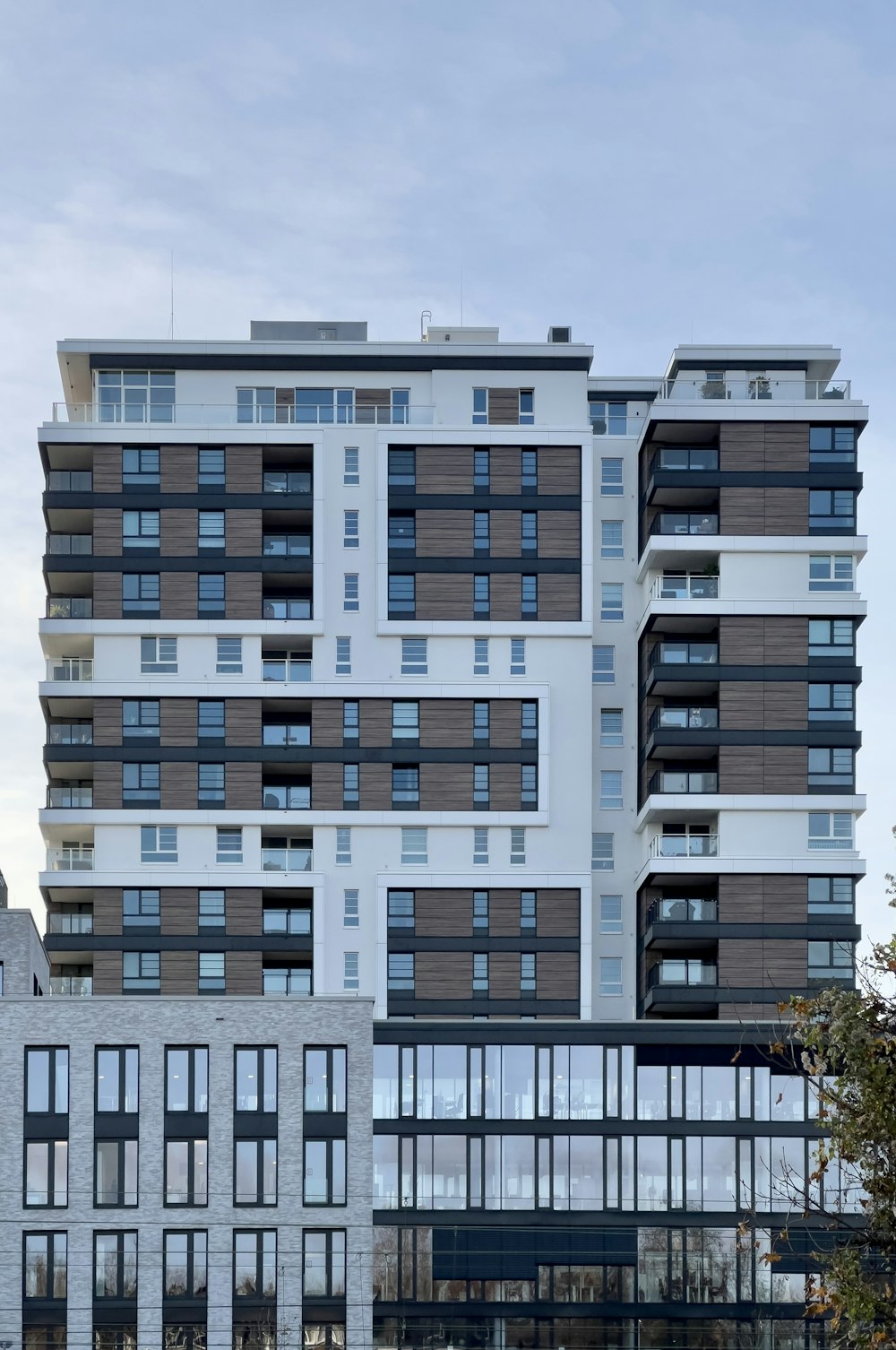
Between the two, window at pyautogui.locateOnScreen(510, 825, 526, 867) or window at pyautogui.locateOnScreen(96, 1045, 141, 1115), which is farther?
window at pyautogui.locateOnScreen(510, 825, 526, 867)

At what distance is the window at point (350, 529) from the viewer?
10056 cm

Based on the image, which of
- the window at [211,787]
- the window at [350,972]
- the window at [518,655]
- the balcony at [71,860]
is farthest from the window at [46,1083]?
the window at [518,655]

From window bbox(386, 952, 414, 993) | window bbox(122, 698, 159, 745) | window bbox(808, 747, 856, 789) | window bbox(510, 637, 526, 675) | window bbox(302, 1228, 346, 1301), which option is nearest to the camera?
window bbox(302, 1228, 346, 1301)

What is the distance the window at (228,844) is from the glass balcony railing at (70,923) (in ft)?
22.1

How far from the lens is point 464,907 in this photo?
9788 cm

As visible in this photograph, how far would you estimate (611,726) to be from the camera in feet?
340

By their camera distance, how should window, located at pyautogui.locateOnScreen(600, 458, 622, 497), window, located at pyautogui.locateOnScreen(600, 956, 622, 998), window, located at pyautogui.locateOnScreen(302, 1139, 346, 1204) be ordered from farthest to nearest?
window, located at pyautogui.locateOnScreen(600, 458, 622, 497)
window, located at pyautogui.locateOnScreen(600, 956, 622, 998)
window, located at pyautogui.locateOnScreen(302, 1139, 346, 1204)

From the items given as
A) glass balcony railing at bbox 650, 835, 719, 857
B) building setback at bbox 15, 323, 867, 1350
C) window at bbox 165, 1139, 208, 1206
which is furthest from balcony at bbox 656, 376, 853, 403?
window at bbox 165, 1139, 208, 1206

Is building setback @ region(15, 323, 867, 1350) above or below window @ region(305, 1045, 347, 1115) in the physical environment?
above

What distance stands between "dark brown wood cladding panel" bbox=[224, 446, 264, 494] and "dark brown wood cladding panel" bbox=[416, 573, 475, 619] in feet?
30.0

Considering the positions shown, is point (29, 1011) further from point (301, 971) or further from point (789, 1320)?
point (789, 1320)

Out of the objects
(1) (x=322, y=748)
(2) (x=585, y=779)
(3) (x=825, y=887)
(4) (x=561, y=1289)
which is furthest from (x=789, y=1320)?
(1) (x=322, y=748)

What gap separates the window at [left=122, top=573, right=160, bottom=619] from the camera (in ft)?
328

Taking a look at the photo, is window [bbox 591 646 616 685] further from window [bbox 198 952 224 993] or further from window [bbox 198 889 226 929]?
window [bbox 198 952 224 993]
